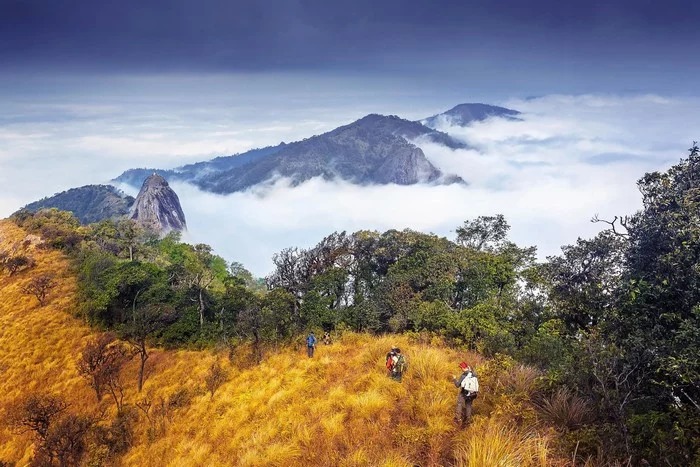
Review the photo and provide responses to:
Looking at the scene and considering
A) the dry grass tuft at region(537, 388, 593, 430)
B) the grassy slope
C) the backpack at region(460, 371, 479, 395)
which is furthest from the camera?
the backpack at region(460, 371, 479, 395)

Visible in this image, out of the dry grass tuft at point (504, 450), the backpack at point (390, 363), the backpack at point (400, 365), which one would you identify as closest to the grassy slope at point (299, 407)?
the dry grass tuft at point (504, 450)

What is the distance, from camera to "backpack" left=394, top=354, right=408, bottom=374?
1457 cm

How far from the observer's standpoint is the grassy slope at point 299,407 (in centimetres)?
1006

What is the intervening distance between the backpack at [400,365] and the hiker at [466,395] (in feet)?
11.9

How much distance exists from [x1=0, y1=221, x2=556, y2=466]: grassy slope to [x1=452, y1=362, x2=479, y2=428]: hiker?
332 millimetres

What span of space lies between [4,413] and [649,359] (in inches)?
1236

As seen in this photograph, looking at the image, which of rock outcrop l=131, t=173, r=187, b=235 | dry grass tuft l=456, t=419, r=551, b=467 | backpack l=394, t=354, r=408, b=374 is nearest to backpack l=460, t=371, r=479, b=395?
dry grass tuft l=456, t=419, r=551, b=467

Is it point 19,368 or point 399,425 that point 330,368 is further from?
point 19,368

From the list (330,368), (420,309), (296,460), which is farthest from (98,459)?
(420,309)

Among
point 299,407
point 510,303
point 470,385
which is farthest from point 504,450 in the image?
point 510,303

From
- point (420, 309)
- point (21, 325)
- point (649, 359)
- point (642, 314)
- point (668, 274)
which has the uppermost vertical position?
point (668, 274)

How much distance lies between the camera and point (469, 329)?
20.7 meters

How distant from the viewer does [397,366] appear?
14578 millimetres

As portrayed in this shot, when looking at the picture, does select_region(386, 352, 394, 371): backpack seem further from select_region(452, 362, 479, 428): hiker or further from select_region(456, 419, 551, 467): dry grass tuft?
select_region(456, 419, 551, 467): dry grass tuft
